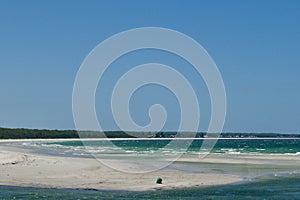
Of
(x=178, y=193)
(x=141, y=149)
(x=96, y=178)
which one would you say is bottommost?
(x=178, y=193)

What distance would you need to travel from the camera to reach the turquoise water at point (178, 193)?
24.1 m

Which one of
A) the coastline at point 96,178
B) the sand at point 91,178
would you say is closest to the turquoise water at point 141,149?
the coastline at point 96,178

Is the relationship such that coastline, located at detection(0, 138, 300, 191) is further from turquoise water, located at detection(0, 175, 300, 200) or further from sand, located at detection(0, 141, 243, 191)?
turquoise water, located at detection(0, 175, 300, 200)

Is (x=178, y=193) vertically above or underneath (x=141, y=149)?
underneath

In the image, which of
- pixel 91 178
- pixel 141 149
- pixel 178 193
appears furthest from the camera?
pixel 141 149

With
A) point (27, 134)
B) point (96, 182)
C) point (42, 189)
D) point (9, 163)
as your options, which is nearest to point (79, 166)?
point (9, 163)

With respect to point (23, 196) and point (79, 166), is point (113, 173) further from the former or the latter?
point (23, 196)

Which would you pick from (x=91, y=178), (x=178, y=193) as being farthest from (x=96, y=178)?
(x=178, y=193)

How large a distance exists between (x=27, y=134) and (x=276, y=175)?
5390 inches

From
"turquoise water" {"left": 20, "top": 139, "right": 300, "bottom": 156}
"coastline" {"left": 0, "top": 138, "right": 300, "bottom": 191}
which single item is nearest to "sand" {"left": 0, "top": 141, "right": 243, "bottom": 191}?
"coastline" {"left": 0, "top": 138, "right": 300, "bottom": 191}

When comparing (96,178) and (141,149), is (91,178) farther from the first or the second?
(141,149)

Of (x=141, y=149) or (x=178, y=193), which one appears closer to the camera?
(x=178, y=193)

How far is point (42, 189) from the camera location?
2612 centimetres

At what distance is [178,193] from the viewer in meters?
25.8
